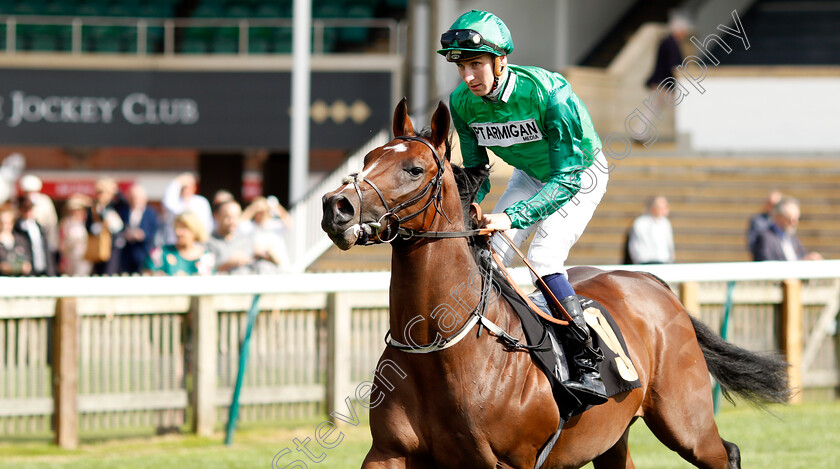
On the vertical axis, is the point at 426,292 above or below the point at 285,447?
above

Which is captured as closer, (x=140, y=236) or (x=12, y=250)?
(x=12, y=250)

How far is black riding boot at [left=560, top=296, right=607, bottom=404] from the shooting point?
3.69 m

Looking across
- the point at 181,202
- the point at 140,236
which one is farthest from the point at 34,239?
the point at 181,202

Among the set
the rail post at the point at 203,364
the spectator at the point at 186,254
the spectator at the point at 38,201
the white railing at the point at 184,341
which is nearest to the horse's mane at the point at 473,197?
the white railing at the point at 184,341

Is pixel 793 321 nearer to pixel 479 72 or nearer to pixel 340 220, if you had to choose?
pixel 479 72

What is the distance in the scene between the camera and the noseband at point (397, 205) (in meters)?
3.04

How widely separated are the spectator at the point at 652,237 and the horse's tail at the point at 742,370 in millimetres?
4406

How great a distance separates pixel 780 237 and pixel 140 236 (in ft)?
19.1

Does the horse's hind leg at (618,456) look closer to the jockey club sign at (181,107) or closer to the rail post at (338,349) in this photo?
the rail post at (338,349)

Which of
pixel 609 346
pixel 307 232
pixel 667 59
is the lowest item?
pixel 307 232

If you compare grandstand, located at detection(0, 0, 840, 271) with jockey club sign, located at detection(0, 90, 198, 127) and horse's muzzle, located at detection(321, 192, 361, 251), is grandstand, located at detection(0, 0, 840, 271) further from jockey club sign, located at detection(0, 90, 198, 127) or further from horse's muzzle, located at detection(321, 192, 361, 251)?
horse's muzzle, located at detection(321, 192, 361, 251)

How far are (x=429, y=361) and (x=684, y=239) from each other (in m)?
9.73

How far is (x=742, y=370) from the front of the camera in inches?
189

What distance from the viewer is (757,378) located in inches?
190
